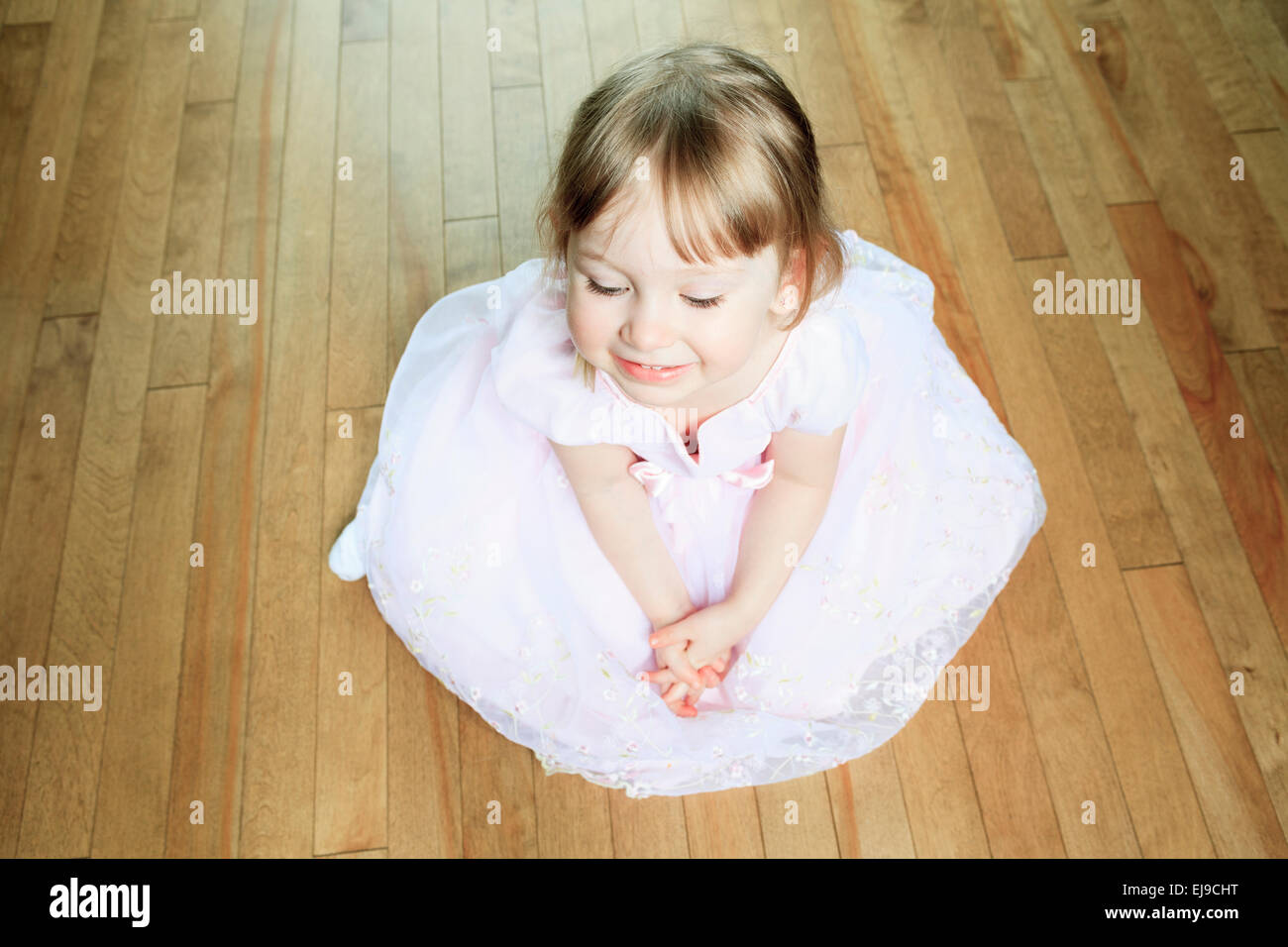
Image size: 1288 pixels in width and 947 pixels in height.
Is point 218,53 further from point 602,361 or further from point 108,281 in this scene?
point 602,361

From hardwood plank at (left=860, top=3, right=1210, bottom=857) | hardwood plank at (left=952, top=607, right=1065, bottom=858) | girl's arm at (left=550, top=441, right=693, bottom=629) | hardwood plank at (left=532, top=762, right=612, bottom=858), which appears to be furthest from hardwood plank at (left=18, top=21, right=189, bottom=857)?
hardwood plank at (left=860, top=3, right=1210, bottom=857)

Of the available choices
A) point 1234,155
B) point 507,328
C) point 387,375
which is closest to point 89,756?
point 387,375

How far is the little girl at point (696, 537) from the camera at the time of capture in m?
1.14

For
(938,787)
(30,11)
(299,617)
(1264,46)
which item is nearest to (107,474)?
(299,617)

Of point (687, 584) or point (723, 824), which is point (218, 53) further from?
point (723, 824)

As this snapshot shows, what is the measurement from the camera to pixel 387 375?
162cm

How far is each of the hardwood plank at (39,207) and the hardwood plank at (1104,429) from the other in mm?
1509

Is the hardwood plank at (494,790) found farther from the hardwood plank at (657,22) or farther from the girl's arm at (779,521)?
the hardwood plank at (657,22)

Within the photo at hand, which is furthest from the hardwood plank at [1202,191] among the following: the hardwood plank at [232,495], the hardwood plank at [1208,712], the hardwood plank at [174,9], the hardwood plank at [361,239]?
the hardwood plank at [174,9]

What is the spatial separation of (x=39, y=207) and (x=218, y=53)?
1.41 ft

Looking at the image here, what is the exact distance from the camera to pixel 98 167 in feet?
6.08
